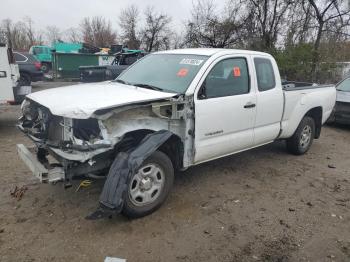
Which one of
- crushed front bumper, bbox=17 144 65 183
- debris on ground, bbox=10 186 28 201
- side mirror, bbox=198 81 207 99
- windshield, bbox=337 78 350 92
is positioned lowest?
debris on ground, bbox=10 186 28 201

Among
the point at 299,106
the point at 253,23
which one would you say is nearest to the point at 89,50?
the point at 253,23

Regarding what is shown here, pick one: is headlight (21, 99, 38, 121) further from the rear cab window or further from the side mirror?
the rear cab window

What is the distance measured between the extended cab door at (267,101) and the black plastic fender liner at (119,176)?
2079mm

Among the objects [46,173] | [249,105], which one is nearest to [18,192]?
[46,173]

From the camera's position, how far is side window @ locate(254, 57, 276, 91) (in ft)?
17.4

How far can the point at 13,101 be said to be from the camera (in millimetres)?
7434

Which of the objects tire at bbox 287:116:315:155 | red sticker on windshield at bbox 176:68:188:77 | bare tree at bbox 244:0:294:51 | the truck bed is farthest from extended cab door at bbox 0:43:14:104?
bare tree at bbox 244:0:294:51

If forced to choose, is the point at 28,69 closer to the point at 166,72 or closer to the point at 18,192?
the point at 18,192

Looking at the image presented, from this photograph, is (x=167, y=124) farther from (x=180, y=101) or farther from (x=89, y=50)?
(x=89, y=50)

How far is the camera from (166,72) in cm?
479

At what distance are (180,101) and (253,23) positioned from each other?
15.4 m

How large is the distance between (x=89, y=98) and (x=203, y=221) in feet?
6.12

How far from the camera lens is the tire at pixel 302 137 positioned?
640 centimetres

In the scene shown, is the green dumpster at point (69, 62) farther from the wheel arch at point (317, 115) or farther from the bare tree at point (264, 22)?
the wheel arch at point (317, 115)
